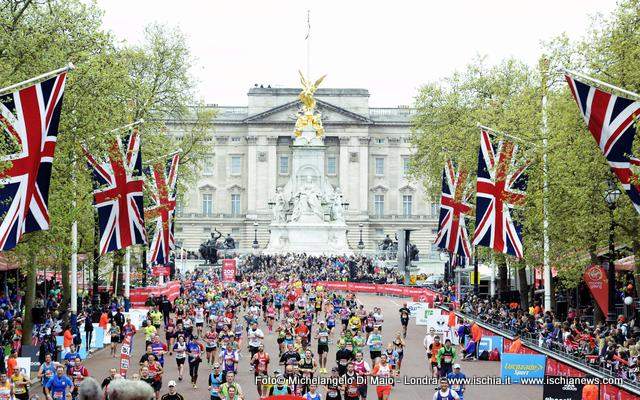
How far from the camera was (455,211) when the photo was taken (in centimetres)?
4312

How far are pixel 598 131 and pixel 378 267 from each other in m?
67.3

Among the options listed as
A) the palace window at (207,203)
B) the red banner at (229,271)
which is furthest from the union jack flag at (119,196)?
the palace window at (207,203)

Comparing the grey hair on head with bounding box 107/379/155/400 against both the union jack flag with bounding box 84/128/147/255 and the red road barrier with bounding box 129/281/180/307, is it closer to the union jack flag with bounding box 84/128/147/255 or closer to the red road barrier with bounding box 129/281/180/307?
the union jack flag with bounding box 84/128/147/255

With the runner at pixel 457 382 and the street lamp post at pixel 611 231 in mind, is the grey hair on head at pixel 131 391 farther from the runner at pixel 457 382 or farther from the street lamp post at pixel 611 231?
the street lamp post at pixel 611 231

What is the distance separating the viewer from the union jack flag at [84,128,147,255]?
30812mm

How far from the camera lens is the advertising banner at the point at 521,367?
27.6 m

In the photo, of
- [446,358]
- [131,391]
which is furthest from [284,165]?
[131,391]

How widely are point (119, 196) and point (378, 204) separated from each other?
100042mm

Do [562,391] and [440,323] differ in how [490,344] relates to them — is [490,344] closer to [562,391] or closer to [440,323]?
[440,323]

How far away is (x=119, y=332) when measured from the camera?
35.5 m

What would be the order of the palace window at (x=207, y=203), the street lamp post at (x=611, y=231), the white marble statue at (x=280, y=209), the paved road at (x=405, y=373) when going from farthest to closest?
the palace window at (x=207, y=203)
the white marble statue at (x=280, y=209)
the street lamp post at (x=611, y=231)
the paved road at (x=405, y=373)

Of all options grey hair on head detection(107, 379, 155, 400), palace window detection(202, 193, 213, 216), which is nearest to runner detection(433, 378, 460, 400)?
grey hair on head detection(107, 379, 155, 400)

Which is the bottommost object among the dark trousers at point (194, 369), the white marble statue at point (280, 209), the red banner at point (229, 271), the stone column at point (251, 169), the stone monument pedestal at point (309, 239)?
the dark trousers at point (194, 369)

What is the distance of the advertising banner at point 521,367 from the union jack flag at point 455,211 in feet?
45.6
